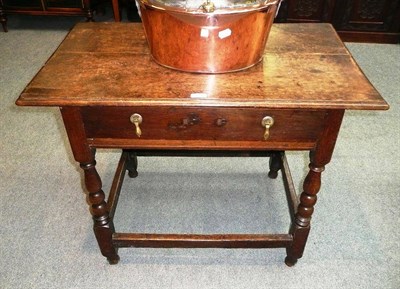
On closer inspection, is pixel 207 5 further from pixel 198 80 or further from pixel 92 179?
pixel 92 179

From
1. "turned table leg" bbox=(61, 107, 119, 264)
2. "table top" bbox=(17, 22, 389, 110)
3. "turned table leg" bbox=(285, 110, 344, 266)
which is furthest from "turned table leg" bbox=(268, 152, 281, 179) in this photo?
"turned table leg" bbox=(61, 107, 119, 264)

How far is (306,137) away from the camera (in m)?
0.91

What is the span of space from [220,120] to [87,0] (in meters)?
2.43

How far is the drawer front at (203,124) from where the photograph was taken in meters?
0.86

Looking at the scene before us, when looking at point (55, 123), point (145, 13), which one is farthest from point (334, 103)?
point (55, 123)

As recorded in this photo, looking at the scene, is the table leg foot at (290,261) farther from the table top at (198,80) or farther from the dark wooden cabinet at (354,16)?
the dark wooden cabinet at (354,16)

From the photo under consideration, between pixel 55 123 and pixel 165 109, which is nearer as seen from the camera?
pixel 165 109

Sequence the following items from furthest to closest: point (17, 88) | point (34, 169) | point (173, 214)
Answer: point (17, 88), point (34, 169), point (173, 214)

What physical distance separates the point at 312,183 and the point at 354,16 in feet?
7.59

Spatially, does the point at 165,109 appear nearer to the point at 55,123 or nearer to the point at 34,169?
A: the point at 34,169

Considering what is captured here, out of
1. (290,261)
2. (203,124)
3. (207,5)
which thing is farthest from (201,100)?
(290,261)

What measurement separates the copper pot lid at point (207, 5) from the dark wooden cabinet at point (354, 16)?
218 centimetres

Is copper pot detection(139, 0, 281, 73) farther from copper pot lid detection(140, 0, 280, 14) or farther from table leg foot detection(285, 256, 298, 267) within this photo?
table leg foot detection(285, 256, 298, 267)

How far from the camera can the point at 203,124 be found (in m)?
0.88
